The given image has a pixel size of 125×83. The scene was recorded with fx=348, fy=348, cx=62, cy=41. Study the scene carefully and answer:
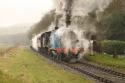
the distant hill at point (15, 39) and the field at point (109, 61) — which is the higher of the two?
the distant hill at point (15, 39)

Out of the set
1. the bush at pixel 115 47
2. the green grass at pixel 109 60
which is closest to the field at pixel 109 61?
the green grass at pixel 109 60

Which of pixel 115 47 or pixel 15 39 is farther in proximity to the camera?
pixel 15 39

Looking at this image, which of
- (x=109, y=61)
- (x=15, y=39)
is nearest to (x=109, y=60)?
(x=109, y=61)

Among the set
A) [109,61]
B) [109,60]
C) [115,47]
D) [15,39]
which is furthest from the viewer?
[15,39]

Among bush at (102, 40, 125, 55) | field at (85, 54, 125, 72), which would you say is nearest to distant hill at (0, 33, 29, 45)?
bush at (102, 40, 125, 55)

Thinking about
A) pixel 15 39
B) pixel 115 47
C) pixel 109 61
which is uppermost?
pixel 15 39

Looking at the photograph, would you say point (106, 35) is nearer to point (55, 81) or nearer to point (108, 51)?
point (108, 51)

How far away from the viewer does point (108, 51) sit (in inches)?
1529

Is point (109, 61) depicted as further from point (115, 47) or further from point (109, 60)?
point (115, 47)

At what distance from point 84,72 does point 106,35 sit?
19098 millimetres

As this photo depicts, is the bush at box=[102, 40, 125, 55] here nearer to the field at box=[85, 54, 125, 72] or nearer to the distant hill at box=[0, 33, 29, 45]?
the field at box=[85, 54, 125, 72]

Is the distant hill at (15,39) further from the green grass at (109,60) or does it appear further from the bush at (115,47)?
the green grass at (109,60)

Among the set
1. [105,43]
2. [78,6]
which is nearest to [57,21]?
[78,6]

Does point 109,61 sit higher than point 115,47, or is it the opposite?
point 115,47
